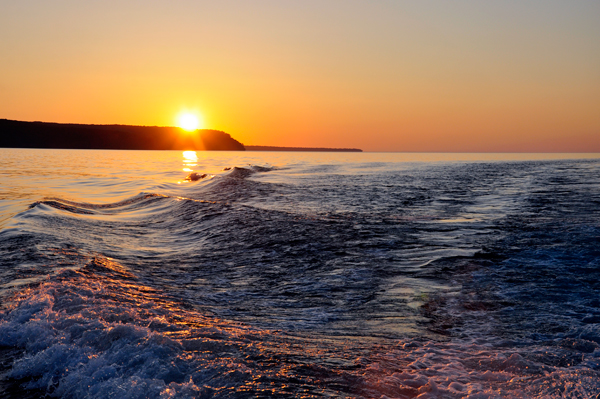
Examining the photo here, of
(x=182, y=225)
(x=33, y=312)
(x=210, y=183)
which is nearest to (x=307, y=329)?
(x=33, y=312)

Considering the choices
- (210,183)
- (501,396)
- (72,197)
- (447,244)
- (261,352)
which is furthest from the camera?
(210,183)

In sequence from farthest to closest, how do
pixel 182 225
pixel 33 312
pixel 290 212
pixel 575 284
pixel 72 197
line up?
pixel 72 197 → pixel 290 212 → pixel 182 225 → pixel 575 284 → pixel 33 312

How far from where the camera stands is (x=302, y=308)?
233 inches

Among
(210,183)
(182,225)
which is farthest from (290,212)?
(210,183)

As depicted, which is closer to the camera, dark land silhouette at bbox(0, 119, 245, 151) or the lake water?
the lake water

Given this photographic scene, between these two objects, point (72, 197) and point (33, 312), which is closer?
point (33, 312)

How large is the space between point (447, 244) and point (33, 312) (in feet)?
27.1

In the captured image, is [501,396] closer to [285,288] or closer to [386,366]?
[386,366]

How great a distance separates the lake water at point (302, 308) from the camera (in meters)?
3.67

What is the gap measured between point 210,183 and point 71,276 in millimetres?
21359

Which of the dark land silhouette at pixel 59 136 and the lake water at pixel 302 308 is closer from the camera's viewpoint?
the lake water at pixel 302 308

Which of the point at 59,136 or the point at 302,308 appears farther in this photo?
the point at 59,136

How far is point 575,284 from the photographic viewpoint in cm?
649

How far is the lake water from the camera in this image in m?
3.67
